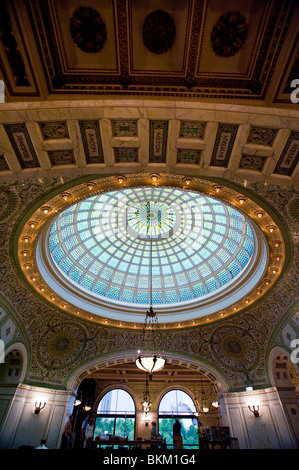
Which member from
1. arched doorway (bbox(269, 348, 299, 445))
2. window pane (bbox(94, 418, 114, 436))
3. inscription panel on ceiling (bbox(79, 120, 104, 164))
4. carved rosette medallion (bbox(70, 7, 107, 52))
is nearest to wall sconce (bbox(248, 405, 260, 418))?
arched doorway (bbox(269, 348, 299, 445))

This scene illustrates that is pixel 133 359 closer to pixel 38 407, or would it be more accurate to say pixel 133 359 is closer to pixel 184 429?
pixel 38 407

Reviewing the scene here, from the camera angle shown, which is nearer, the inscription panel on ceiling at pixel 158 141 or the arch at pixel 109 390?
the inscription panel on ceiling at pixel 158 141

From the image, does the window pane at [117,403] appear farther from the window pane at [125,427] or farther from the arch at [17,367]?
the arch at [17,367]

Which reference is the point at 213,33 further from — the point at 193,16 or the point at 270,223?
the point at 270,223

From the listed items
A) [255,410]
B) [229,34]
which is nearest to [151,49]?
[229,34]

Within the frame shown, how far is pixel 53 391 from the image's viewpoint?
43.7ft

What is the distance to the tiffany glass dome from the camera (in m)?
13.8

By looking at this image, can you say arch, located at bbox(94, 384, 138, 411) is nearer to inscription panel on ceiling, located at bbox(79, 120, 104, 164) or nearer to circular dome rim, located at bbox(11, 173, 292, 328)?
circular dome rim, located at bbox(11, 173, 292, 328)

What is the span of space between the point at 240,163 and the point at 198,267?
11.9 m

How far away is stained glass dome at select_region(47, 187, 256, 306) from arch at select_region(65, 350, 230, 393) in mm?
3175

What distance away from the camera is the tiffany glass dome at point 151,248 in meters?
13.8

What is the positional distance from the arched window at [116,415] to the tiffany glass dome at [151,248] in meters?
9.20

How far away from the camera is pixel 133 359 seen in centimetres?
1478

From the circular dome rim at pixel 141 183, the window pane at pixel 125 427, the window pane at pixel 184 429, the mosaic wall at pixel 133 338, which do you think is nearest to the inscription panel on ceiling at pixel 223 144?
the circular dome rim at pixel 141 183
